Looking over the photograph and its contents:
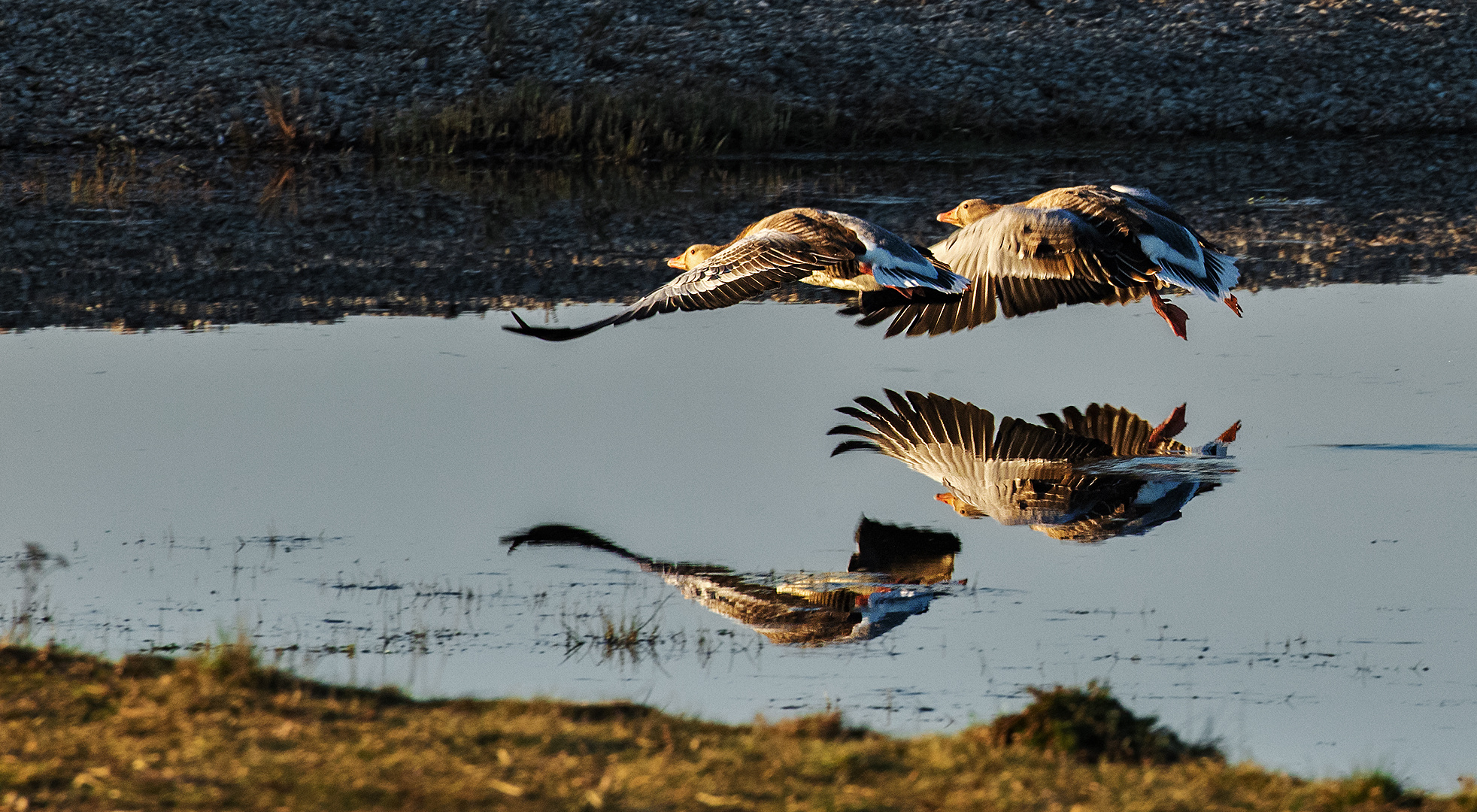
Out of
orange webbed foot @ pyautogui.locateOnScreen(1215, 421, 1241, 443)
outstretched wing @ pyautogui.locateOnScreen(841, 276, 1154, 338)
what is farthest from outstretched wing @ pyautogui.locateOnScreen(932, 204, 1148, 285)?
orange webbed foot @ pyautogui.locateOnScreen(1215, 421, 1241, 443)

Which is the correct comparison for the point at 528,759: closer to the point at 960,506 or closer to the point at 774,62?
the point at 960,506

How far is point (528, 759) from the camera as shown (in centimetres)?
493

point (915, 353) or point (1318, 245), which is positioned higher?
point (1318, 245)

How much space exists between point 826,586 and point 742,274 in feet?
12.0

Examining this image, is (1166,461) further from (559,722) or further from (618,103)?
(618,103)

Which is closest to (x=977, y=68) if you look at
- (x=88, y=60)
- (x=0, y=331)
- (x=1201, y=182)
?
(x=1201, y=182)

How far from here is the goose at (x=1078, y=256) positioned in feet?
36.4

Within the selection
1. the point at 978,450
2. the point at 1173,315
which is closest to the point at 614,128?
the point at 1173,315

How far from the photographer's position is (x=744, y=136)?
24844mm

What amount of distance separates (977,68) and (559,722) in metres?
22.9

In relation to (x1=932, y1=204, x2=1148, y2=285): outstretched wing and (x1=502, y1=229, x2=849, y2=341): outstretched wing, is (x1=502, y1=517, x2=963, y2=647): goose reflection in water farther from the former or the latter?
(x1=932, y1=204, x2=1148, y2=285): outstretched wing

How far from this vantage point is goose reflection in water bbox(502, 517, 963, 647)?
6.94 m

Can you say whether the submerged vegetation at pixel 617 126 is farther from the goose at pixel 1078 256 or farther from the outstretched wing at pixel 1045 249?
the outstretched wing at pixel 1045 249

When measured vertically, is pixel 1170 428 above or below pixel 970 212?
below
